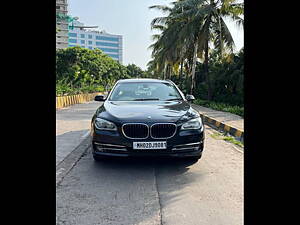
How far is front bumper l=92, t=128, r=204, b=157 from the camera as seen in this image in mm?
4160

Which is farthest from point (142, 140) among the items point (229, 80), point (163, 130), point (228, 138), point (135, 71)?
point (135, 71)

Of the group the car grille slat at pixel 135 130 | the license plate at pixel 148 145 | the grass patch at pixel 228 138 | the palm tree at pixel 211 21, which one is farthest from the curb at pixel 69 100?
the license plate at pixel 148 145

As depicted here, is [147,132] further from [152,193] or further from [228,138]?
[228,138]

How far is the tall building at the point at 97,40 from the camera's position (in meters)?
130

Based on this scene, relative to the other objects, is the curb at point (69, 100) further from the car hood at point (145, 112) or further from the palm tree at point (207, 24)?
the car hood at point (145, 112)

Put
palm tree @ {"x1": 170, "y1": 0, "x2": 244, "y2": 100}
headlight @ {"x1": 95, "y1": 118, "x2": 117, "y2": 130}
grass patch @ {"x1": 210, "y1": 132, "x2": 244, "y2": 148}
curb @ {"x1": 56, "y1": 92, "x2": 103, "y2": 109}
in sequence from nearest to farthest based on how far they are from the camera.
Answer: headlight @ {"x1": 95, "y1": 118, "x2": 117, "y2": 130} < grass patch @ {"x1": 210, "y1": 132, "x2": 244, "y2": 148} < palm tree @ {"x1": 170, "y1": 0, "x2": 244, "y2": 100} < curb @ {"x1": 56, "y1": 92, "x2": 103, "y2": 109}

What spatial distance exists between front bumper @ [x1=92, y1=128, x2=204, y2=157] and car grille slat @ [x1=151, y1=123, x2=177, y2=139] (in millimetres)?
66

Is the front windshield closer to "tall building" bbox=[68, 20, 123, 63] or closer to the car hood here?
the car hood

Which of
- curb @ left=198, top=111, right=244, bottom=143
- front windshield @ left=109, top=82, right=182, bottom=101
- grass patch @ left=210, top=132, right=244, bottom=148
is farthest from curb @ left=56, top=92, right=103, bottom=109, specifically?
front windshield @ left=109, top=82, right=182, bottom=101

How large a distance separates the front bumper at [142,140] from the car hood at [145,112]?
0.24 meters

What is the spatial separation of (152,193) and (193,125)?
1299 mm

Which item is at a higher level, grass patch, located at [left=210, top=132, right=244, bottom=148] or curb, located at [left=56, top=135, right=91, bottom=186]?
grass patch, located at [left=210, top=132, right=244, bottom=148]
